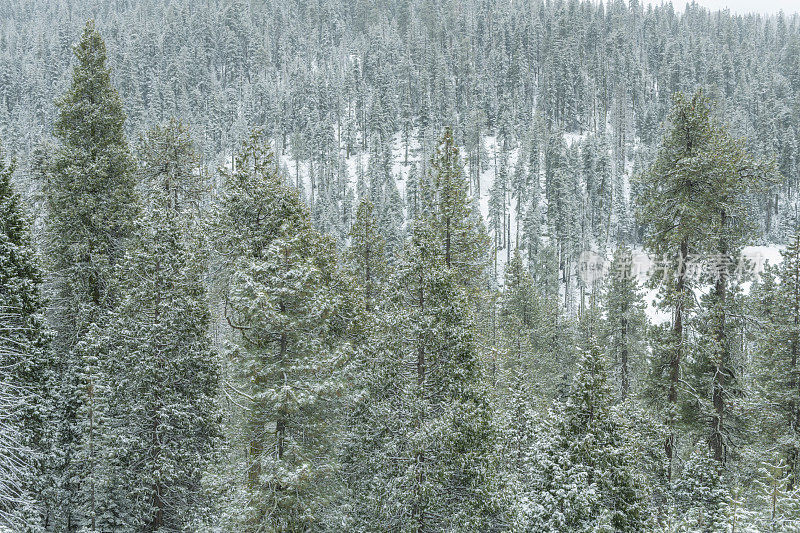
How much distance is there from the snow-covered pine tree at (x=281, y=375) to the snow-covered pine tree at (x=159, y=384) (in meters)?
1.77

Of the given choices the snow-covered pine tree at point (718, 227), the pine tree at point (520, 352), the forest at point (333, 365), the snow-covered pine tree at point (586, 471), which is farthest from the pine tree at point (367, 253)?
the snow-covered pine tree at point (718, 227)

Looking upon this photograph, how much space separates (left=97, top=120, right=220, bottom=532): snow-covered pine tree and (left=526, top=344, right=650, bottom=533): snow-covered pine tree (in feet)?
31.1

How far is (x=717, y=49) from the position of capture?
133m

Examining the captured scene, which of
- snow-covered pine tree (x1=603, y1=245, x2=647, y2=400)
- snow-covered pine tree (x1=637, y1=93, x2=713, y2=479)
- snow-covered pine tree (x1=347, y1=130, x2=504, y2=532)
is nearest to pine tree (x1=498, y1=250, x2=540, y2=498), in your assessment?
snow-covered pine tree (x1=603, y1=245, x2=647, y2=400)

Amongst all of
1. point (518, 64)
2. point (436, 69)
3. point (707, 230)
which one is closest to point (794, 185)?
point (518, 64)

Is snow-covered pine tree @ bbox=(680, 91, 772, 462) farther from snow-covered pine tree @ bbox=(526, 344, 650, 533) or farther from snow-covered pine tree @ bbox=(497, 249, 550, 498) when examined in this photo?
snow-covered pine tree @ bbox=(497, 249, 550, 498)

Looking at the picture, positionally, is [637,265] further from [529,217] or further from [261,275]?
[261,275]

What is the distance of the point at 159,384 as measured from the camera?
14977 millimetres

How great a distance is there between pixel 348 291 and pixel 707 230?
37.4ft

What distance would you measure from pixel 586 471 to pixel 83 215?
17.1 m

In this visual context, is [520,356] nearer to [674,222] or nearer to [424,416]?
[674,222]

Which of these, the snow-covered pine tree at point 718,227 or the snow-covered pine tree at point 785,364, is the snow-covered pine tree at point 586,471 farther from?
the snow-covered pine tree at point 785,364

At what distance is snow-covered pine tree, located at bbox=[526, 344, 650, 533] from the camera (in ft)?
36.3

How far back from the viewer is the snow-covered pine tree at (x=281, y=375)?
39.9 feet
